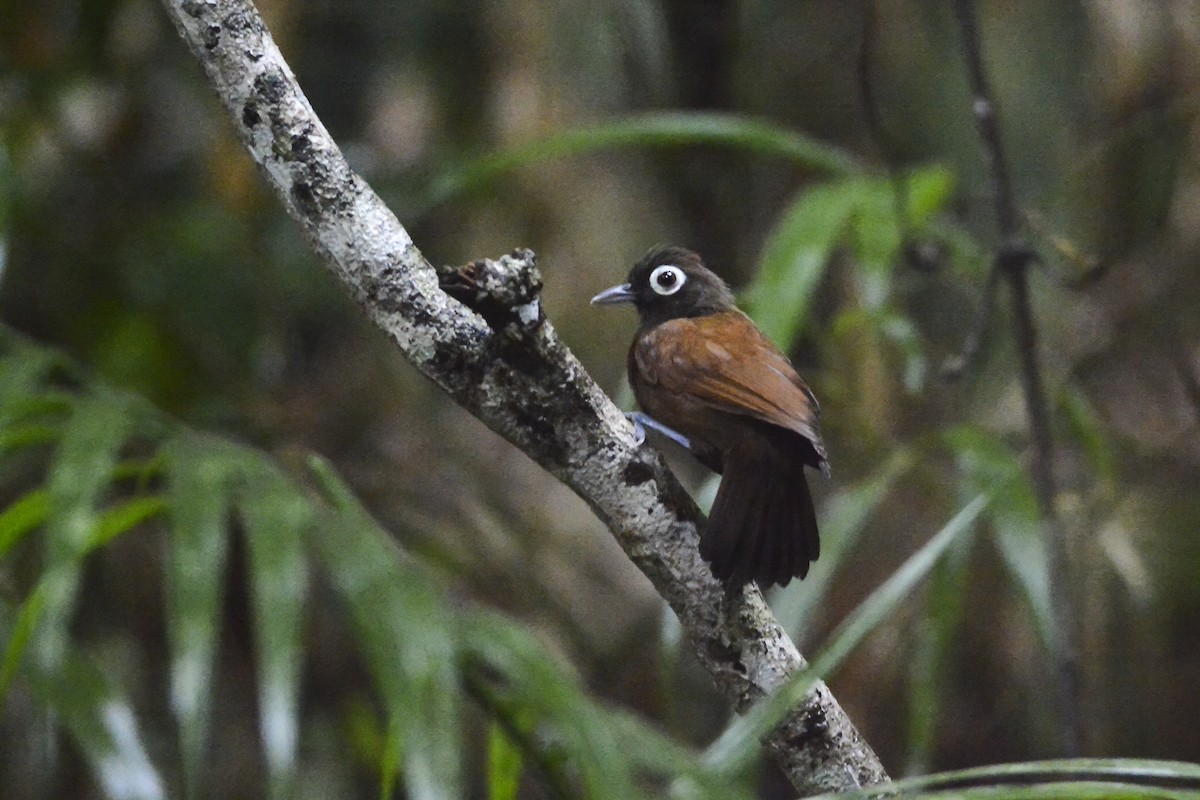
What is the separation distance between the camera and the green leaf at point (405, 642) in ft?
4.19

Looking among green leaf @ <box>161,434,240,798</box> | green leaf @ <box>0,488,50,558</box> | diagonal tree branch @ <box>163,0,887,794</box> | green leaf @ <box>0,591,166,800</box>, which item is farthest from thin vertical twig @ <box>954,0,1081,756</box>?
green leaf @ <box>0,488,50,558</box>

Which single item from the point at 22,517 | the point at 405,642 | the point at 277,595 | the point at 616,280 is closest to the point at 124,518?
the point at 22,517

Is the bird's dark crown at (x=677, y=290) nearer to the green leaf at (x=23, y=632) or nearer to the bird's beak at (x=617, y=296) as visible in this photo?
the bird's beak at (x=617, y=296)

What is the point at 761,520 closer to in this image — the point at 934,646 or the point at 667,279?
the point at 667,279

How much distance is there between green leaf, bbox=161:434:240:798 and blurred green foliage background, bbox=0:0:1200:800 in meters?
1.04

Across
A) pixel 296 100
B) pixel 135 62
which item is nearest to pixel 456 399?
pixel 296 100

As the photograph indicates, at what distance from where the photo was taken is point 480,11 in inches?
159

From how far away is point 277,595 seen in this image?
1505 millimetres

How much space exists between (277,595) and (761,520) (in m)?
0.58

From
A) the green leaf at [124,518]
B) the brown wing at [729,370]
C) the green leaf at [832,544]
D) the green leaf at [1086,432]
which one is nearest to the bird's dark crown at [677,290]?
the brown wing at [729,370]

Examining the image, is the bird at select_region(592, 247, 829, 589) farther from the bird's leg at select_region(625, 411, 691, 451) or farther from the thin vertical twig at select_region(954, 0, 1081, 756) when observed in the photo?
the thin vertical twig at select_region(954, 0, 1081, 756)

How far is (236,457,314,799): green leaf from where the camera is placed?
1376 millimetres

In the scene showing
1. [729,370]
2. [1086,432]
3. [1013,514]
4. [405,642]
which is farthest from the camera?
[1086,432]

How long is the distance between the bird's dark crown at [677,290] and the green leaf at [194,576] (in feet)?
2.17
